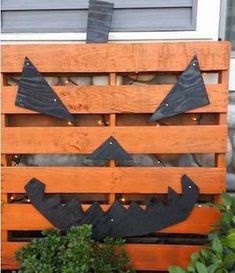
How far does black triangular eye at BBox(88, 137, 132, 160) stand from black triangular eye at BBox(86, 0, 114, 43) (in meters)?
0.58

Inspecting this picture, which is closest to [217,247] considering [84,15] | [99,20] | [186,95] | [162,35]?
[186,95]

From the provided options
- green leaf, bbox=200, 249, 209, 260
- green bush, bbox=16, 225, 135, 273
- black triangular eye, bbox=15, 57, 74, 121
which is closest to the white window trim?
black triangular eye, bbox=15, 57, 74, 121

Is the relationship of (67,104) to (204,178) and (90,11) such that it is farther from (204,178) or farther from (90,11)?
(204,178)

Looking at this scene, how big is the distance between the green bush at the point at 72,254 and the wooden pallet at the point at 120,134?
138 millimetres

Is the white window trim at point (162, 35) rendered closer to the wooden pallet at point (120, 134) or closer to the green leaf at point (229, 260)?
the wooden pallet at point (120, 134)

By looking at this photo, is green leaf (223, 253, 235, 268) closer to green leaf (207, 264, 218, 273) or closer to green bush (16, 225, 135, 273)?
green leaf (207, 264, 218, 273)

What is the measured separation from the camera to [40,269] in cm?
236

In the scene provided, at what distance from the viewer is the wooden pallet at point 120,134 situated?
2.47 m

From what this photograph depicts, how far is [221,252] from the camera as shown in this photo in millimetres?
1985

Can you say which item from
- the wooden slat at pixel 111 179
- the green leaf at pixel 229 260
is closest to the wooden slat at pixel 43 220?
the wooden slat at pixel 111 179

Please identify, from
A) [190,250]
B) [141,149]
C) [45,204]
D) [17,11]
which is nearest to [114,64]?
[141,149]

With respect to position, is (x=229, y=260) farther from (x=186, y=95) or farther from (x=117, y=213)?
(x=186, y=95)

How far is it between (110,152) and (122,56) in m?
0.55

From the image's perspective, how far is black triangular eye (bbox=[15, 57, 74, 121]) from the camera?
100 inches
